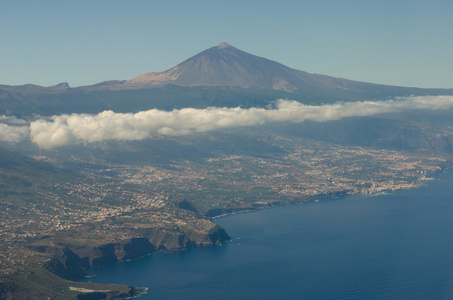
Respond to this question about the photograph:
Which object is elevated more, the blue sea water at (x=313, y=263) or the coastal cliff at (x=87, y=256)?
the coastal cliff at (x=87, y=256)

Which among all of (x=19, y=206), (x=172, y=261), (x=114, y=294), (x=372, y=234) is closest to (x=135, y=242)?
(x=172, y=261)

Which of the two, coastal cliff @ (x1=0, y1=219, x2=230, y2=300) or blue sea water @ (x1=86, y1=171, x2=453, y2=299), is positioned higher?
coastal cliff @ (x1=0, y1=219, x2=230, y2=300)

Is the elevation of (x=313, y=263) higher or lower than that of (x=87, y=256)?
lower

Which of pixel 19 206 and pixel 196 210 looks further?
pixel 196 210

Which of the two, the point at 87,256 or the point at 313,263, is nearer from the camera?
the point at 313,263

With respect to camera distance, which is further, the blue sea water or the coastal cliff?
the blue sea water

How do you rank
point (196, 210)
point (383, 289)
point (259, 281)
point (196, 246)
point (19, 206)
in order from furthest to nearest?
point (196, 210) < point (19, 206) < point (196, 246) < point (259, 281) < point (383, 289)

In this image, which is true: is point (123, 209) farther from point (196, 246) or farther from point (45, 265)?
point (45, 265)

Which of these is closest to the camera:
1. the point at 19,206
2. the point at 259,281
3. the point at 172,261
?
the point at 259,281
